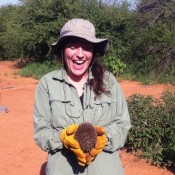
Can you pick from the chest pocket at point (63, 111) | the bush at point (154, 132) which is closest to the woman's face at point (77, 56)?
the chest pocket at point (63, 111)

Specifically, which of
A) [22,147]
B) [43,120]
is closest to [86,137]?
[43,120]

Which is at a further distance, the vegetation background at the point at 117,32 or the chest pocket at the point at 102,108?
the vegetation background at the point at 117,32

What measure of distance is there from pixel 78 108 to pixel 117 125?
0.77ft

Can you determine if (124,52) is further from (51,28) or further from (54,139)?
(54,139)

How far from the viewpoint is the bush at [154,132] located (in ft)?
14.6

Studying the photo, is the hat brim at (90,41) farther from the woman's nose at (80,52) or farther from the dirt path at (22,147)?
the dirt path at (22,147)

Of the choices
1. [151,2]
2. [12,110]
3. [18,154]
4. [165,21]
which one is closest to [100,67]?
[18,154]

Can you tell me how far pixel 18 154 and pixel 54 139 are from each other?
3.42m

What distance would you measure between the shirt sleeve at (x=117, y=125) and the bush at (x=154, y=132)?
2.48m

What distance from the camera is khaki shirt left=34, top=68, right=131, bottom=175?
1.97 meters

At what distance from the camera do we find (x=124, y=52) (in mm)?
13500

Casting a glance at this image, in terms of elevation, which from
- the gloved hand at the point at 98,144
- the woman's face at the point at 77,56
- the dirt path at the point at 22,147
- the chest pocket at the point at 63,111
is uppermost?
the woman's face at the point at 77,56

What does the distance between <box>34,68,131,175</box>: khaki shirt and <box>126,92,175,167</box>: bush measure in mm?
2497

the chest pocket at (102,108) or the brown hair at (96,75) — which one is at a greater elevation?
the brown hair at (96,75)
